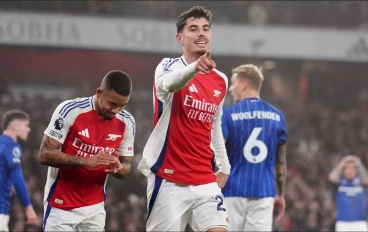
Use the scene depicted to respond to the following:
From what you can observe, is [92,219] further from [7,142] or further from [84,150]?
[7,142]

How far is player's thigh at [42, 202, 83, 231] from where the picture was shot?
5582 mm

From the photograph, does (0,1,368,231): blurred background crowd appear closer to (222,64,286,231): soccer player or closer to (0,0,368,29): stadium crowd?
(0,0,368,29): stadium crowd

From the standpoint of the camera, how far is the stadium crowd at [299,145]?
15711 mm

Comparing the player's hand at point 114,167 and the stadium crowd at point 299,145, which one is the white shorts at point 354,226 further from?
the player's hand at point 114,167

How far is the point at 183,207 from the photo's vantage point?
5.26m

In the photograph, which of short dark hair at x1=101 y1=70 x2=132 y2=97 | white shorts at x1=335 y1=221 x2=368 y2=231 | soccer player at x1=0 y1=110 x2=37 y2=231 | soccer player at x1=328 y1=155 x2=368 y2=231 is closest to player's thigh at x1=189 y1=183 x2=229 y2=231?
short dark hair at x1=101 y1=70 x2=132 y2=97

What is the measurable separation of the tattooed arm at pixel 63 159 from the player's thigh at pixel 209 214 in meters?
0.67

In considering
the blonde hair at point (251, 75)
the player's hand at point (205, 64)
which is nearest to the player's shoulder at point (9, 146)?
the blonde hair at point (251, 75)

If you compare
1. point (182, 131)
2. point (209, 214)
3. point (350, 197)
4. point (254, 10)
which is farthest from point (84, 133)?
point (254, 10)

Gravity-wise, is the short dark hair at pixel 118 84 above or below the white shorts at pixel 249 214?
above

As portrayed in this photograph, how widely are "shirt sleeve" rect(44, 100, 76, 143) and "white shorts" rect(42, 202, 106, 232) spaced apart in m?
0.56

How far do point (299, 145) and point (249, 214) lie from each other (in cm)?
1484

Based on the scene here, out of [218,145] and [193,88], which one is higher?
[193,88]

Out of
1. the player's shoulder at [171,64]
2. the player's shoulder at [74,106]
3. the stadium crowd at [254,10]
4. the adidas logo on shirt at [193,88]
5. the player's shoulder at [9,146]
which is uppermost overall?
the stadium crowd at [254,10]
